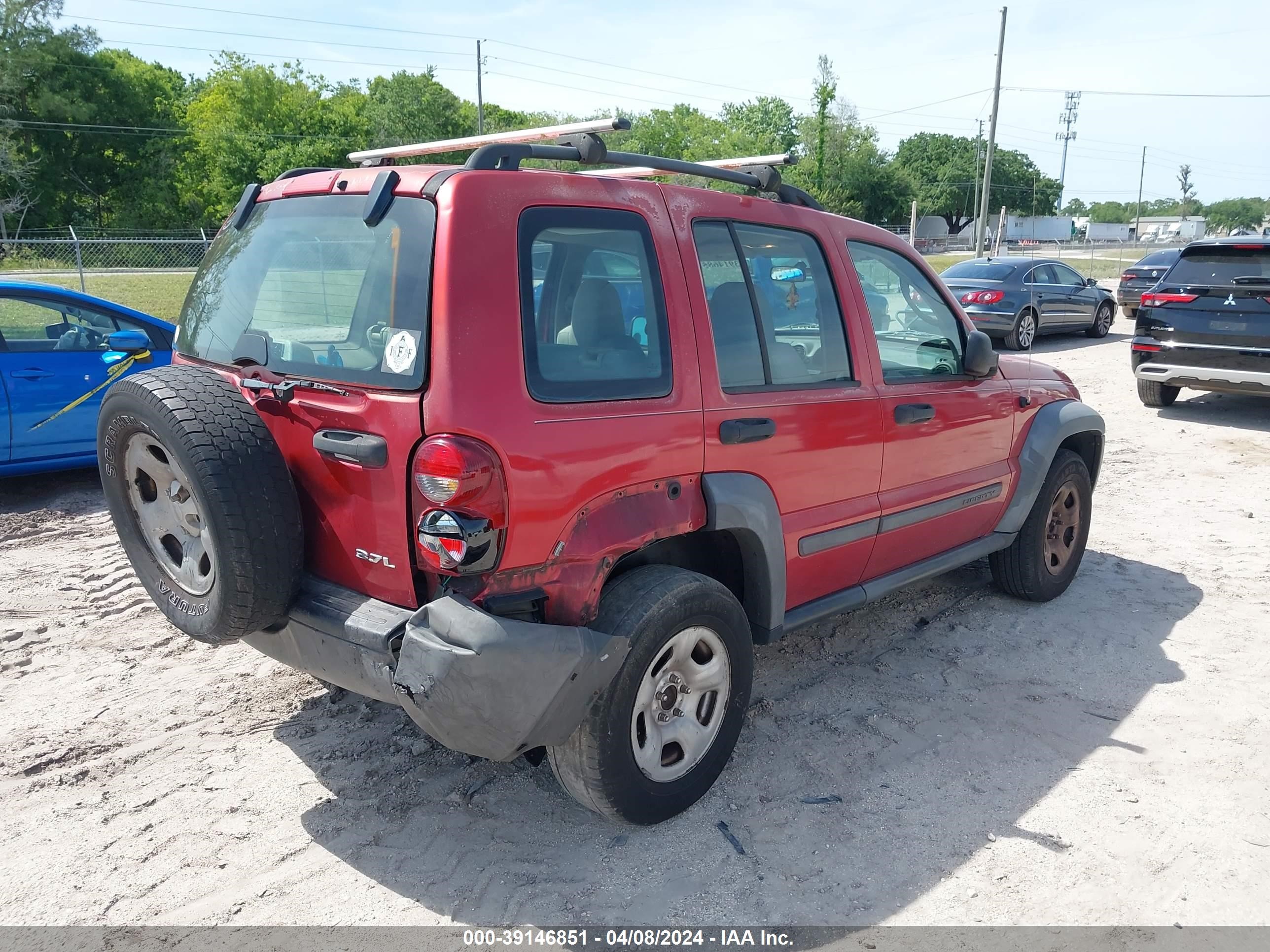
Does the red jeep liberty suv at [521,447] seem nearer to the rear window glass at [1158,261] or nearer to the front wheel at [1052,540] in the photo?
the front wheel at [1052,540]

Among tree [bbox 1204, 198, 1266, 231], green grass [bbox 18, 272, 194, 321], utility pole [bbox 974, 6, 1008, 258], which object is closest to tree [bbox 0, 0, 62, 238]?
green grass [bbox 18, 272, 194, 321]

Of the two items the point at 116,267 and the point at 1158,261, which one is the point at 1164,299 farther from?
the point at 116,267

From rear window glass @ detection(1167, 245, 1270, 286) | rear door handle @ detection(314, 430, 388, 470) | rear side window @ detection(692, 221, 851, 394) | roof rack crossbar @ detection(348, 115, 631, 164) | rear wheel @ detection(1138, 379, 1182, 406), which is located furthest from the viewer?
rear wheel @ detection(1138, 379, 1182, 406)

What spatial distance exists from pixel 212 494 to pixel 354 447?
42 cm

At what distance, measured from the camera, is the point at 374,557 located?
9.14 feet

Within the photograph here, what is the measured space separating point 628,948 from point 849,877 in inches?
29.8

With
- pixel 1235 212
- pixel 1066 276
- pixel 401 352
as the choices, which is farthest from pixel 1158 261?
pixel 1235 212

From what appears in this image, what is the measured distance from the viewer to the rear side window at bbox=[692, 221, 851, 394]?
10.8 ft

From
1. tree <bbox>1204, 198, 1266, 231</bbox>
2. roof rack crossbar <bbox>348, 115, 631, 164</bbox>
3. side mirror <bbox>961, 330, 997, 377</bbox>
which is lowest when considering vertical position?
side mirror <bbox>961, 330, 997, 377</bbox>

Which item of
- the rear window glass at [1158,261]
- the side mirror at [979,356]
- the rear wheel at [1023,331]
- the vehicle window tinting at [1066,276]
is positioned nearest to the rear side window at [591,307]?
the side mirror at [979,356]

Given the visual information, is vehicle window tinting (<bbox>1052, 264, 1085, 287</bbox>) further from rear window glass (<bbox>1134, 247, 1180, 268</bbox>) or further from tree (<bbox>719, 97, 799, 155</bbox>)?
tree (<bbox>719, 97, 799, 155</bbox>)

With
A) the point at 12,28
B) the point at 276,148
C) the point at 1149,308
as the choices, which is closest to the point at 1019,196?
the point at 276,148

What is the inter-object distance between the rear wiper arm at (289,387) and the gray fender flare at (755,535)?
121 centimetres

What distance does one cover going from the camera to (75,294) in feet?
21.5
